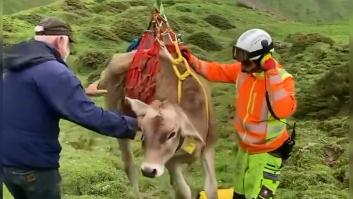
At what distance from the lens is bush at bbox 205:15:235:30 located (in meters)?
55.2

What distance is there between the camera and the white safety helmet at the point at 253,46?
21.3ft

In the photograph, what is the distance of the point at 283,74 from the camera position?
259 inches

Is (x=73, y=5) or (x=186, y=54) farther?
(x=73, y=5)

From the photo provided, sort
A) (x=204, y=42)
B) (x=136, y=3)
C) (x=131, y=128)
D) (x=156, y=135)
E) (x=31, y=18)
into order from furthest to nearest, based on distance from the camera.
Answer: (x=136, y=3) < (x=31, y=18) < (x=204, y=42) < (x=156, y=135) < (x=131, y=128)

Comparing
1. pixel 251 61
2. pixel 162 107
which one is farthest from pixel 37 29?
pixel 251 61

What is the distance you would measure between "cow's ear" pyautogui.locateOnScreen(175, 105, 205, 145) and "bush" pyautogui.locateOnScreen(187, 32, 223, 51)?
3297cm

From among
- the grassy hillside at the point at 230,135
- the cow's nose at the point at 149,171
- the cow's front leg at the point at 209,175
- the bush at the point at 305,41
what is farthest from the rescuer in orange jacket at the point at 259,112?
the bush at the point at 305,41

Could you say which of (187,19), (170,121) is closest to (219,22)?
(187,19)

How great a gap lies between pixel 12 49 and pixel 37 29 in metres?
0.38

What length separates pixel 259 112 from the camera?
671 centimetres

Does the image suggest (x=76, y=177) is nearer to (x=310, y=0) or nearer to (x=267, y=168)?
(x=267, y=168)

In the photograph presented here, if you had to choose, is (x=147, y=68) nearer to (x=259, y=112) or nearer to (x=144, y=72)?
(x=144, y=72)

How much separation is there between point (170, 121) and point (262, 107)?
3.36 feet

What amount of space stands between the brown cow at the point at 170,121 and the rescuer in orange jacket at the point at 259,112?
1.69 feet
